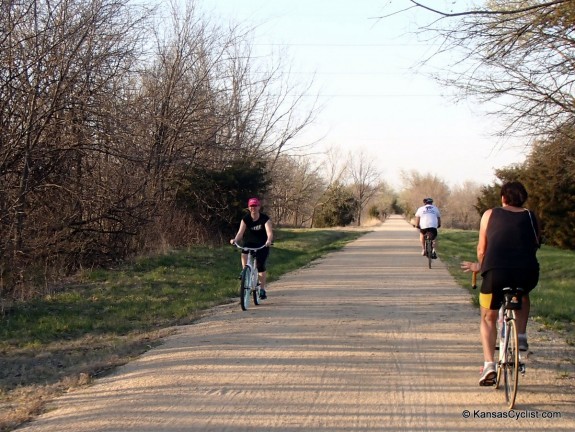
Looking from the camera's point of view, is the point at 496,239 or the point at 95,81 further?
the point at 95,81

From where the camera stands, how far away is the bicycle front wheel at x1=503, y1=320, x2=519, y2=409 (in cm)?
540

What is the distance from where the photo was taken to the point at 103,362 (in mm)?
7574

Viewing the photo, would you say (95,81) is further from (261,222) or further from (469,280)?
(469,280)

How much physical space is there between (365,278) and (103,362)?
814 cm

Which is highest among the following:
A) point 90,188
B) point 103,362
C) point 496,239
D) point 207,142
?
point 207,142

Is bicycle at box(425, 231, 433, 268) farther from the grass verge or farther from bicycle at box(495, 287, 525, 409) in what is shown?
bicycle at box(495, 287, 525, 409)

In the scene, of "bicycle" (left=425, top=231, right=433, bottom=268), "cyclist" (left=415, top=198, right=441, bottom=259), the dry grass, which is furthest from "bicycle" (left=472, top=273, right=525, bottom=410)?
"cyclist" (left=415, top=198, right=441, bottom=259)

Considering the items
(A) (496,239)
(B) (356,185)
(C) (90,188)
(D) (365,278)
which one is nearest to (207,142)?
(C) (90,188)

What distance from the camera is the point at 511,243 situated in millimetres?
5637

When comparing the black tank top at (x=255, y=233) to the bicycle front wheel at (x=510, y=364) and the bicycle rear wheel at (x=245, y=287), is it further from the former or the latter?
the bicycle front wheel at (x=510, y=364)

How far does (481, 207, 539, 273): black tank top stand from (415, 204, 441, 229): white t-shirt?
11.9 m

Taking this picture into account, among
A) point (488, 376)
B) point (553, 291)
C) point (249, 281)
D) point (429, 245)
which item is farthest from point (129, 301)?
point (553, 291)

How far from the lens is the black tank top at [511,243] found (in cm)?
A: 563

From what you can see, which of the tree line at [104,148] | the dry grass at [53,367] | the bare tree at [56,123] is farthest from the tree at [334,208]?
the dry grass at [53,367]
